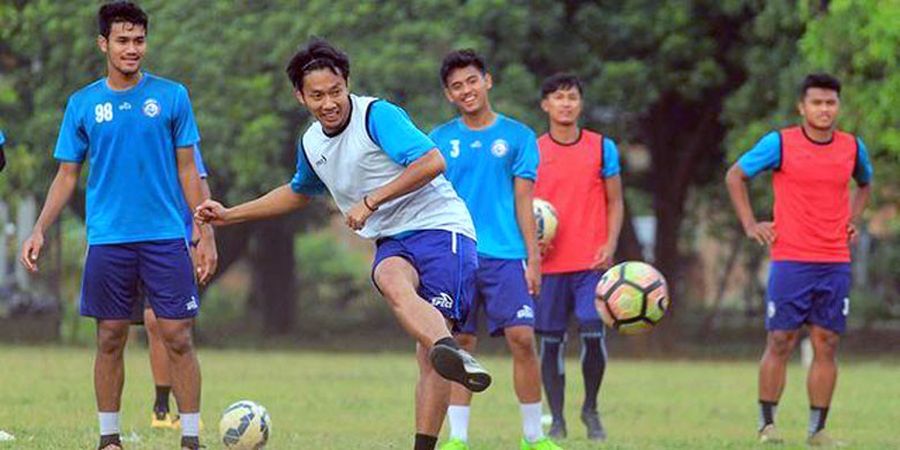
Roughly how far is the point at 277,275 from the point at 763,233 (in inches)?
1021

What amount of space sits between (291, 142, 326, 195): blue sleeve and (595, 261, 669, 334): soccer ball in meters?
2.44

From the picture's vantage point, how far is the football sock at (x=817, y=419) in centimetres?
1230

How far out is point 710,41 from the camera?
28312mm

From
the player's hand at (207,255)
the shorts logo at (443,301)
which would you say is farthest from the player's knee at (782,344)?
the player's hand at (207,255)

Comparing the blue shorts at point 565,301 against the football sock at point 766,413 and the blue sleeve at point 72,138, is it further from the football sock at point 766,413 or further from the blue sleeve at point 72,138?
the blue sleeve at point 72,138

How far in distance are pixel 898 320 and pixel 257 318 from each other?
45.4 feet

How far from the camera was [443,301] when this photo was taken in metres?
8.74

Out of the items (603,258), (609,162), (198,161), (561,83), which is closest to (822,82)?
(609,162)

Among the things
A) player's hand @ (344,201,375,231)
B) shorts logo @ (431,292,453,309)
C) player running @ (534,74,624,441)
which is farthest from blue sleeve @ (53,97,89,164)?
player running @ (534,74,624,441)

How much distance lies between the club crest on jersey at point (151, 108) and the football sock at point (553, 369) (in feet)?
13.6

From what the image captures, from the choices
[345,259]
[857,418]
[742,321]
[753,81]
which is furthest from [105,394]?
[345,259]

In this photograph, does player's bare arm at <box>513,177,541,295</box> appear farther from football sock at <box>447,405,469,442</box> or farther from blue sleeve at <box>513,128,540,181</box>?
football sock at <box>447,405,469,442</box>

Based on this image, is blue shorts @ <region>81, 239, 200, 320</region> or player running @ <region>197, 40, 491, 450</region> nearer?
player running @ <region>197, 40, 491, 450</region>

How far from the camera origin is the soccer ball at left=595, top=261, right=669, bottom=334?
427 inches
